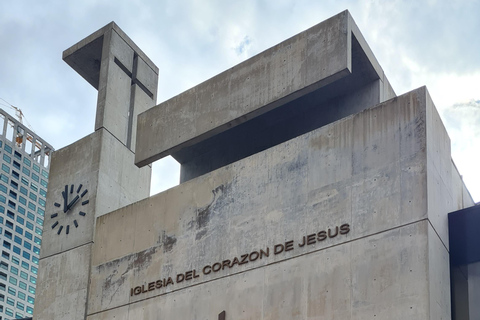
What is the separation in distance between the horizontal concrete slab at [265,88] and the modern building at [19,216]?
312 ft

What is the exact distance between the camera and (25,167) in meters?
127

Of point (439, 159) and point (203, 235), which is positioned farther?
point (203, 235)

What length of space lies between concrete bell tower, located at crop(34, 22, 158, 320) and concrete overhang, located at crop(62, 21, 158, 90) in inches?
1.6

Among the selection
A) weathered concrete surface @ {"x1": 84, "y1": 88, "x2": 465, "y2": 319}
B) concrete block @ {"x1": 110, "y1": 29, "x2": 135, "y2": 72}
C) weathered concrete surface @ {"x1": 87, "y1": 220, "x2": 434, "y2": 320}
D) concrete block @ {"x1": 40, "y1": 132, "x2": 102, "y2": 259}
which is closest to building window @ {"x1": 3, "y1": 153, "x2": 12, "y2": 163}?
concrete block @ {"x1": 110, "y1": 29, "x2": 135, "y2": 72}

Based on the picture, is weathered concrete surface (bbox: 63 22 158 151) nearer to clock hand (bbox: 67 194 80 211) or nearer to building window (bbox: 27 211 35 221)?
clock hand (bbox: 67 194 80 211)

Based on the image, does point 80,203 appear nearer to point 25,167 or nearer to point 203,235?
point 203,235

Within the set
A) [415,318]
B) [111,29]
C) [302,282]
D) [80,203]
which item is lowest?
[415,318]

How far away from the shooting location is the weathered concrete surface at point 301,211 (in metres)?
20.6

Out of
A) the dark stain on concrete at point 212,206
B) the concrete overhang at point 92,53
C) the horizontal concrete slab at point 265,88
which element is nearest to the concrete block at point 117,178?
the horizontal concrete slab at point 265,88

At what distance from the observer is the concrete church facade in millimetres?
20719

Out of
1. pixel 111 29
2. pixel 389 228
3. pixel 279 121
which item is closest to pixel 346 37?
pixel 279 121

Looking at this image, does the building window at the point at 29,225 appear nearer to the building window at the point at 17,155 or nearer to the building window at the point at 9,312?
the building window at the point at 17,155

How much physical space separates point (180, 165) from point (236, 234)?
23.8 ft

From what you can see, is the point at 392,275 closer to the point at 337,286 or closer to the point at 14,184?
the point at 337,286
